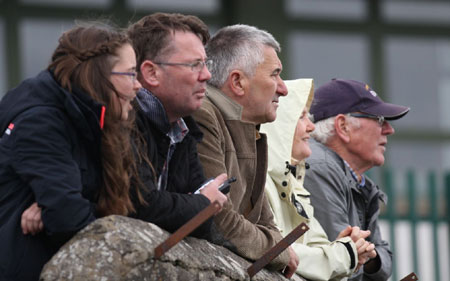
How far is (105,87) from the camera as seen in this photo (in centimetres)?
399

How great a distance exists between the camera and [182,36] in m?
4.62

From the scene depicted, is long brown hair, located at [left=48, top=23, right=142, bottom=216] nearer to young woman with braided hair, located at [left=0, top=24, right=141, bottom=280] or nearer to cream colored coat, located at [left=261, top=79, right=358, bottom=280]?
young woman with braided hair, located at [left=0, top=24, right=141, bottom=280]

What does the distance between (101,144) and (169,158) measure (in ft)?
1.76

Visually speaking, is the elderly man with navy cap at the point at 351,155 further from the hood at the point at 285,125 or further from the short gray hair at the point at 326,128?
the hood at the point at 285,125

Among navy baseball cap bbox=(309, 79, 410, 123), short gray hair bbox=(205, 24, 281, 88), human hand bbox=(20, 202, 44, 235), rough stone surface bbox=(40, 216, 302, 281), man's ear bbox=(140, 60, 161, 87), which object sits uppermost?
man's ear bbox=(140, 60, 161, 87)

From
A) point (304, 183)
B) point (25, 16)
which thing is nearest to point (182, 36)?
point (304, 183)

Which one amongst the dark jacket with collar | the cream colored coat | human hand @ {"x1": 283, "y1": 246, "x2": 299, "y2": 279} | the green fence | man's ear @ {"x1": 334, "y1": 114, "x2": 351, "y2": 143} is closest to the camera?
human hand @ {"x1": 283, "y1": 246, "x2": 299, "y2": 279}

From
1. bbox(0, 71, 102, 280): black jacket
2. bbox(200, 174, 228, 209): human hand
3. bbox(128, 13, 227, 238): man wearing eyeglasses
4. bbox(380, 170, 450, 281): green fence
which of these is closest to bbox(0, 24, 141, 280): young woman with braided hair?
bbox(0, 71, 102, 280): black jacket

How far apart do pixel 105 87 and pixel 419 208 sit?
23.2 ft

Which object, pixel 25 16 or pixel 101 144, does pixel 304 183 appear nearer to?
pixel 101 144

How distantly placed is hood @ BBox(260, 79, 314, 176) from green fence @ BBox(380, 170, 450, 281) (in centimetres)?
455

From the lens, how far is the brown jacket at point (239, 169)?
4.71 metres

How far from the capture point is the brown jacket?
4.71 metres

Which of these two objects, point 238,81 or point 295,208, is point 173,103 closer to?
point 238,81
